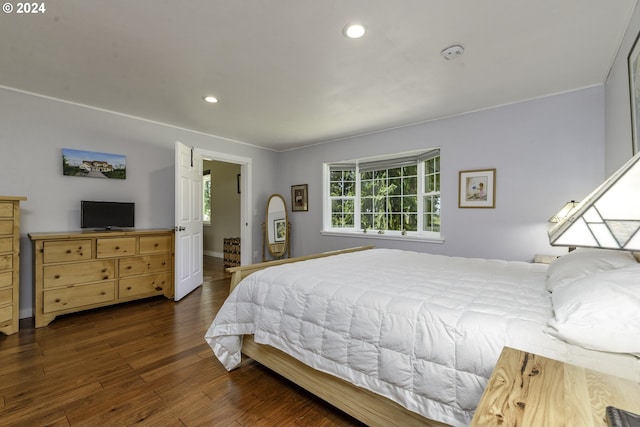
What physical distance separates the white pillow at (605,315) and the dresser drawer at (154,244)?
3.88m

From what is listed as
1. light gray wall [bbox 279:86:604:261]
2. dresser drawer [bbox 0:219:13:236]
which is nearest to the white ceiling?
light gray wall [bbox 279:86:604:261]

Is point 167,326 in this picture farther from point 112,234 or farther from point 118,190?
point 118,190

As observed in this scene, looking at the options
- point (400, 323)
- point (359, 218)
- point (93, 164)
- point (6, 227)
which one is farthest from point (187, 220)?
point (400, 323)

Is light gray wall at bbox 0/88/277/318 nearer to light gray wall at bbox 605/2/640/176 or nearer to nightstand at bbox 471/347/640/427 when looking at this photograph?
nightstand at bbox 471/347/640/427

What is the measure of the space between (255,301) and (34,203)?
9.73 feet

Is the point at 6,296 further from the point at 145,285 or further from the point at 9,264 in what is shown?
the point at 145,285

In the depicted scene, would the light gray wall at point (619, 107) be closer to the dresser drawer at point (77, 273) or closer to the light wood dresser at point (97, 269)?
the light wood dresser at point (97, 269)

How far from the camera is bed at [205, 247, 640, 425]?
3.21 feet

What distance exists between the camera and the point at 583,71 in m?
2.55

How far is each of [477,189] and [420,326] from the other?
9.09 ft

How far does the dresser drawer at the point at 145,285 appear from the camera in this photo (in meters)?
3.38

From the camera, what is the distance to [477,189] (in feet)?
11.4

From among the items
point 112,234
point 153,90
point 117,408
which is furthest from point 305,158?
point 117,408

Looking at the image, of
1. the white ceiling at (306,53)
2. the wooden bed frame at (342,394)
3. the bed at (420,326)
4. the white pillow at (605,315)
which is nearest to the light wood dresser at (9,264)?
the white ceiling at (306,53)
